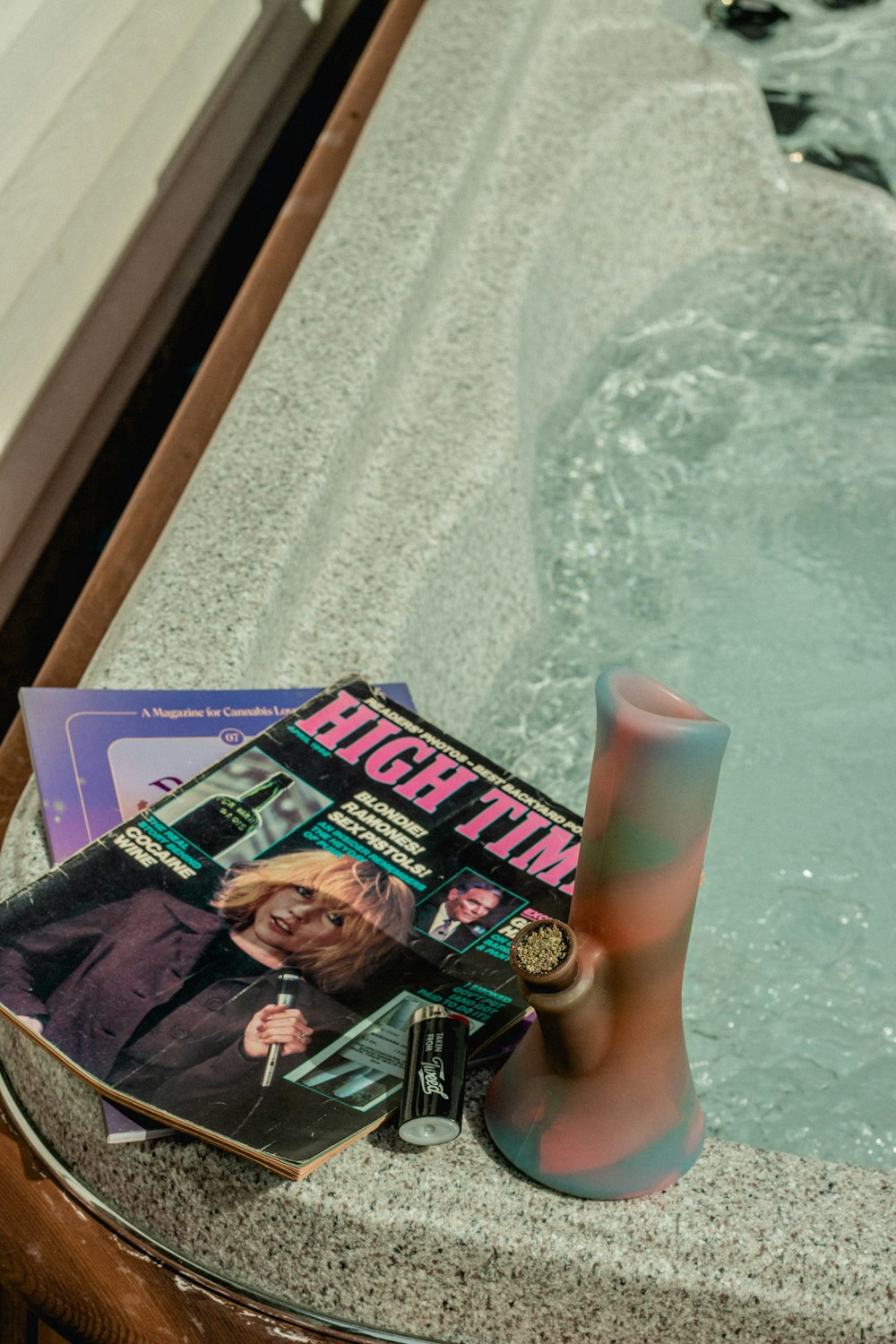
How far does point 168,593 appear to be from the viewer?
996mm

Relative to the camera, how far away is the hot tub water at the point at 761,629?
98 cm

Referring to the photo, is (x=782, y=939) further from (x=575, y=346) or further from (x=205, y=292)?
(x=205, y=292)

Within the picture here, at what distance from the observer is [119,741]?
91 centimetres

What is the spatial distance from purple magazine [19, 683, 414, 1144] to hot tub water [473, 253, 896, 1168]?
1.02ft

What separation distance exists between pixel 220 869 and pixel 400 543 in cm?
38

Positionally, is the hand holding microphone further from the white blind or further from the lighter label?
the white blind

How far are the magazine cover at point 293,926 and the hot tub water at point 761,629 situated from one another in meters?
0.25

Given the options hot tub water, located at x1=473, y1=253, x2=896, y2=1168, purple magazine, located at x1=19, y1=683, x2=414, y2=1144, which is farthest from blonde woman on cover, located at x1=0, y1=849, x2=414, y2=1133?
hot tub water, located at x1=473, y1=253, x2=896, y2=1168

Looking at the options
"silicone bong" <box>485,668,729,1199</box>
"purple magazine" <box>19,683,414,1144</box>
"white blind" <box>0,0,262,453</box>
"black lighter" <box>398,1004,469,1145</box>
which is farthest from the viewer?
"white blind" <box>0,0,262,453</box>

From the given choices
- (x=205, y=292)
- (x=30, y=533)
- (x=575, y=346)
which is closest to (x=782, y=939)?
(x=575, y=346)

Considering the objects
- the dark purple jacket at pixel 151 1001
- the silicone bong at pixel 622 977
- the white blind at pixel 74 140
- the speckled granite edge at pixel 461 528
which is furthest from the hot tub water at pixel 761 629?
the white blind at pixel 74 140

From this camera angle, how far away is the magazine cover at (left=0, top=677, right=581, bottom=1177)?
71 centimetres

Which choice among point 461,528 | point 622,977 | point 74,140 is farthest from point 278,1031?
point 74,140

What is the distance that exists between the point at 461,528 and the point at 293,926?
455mm
